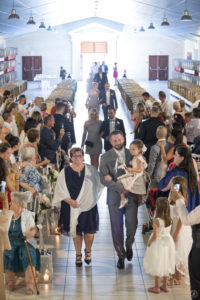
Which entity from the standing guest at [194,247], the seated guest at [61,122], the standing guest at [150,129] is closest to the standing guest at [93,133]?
the seated guest at [61,122]

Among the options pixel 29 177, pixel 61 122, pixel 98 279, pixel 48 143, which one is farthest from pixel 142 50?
pixel 98 279

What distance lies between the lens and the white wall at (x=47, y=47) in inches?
1586

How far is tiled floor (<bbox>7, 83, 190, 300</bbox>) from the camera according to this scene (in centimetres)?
527

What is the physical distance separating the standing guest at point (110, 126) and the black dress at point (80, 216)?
121 inches

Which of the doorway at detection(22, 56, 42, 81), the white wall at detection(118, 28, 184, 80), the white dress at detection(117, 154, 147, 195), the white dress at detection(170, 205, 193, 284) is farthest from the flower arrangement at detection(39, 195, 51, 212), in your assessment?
the white wall at detection(118, 28, 184, 80)

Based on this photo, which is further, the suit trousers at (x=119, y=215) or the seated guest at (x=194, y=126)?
the seated guest at (x=194, y=126)

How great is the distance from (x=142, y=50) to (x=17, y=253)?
37095 millimetres

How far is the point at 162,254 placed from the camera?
17.3 feet

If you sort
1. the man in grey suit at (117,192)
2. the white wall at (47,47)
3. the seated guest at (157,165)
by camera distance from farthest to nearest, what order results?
1. the white wall at (47,47)
2. the seated guest at (157,165)
3. the man in grey suit at (117,192)

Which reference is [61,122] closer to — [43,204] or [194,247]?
[43,204]

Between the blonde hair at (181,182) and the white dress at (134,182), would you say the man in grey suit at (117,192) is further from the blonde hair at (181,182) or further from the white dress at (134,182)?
the blonde hair at (181,182)

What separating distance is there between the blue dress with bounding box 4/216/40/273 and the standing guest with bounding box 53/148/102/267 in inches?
22.1

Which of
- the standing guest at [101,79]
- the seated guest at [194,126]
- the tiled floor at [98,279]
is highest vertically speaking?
the standing guest at [101,79]

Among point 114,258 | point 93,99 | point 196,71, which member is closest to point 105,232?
point 114,258
